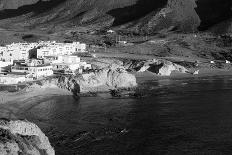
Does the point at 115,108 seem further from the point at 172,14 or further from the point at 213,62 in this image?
the point at 172,14

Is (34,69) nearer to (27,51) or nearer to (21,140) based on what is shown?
(27,51)

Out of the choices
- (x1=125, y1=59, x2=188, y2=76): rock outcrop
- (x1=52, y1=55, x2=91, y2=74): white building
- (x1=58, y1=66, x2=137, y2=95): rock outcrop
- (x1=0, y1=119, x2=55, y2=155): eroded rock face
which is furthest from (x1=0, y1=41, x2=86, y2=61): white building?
(x1=0, y1=119, x2=55, y2=155): eroded rock face

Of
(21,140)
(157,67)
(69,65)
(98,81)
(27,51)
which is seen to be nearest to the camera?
(21,140)

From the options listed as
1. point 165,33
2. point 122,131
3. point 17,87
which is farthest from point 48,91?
point 165,33

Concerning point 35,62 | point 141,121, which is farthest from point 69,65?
point 141,121

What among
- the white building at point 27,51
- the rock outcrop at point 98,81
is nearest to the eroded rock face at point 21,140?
the rock outcrop at point 98,81

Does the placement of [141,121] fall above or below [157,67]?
below

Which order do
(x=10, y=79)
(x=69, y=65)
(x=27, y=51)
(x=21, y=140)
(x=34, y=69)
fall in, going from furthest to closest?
(x=27, y=51) → (x=69, y=65) → (x=34, y=69) → (x=10, y=79) → (x=21, y=140)

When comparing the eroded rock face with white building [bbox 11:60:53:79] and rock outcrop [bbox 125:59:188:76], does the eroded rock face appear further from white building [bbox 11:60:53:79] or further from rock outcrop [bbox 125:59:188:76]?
rock outcrop [bbox 125:59:188:76]
